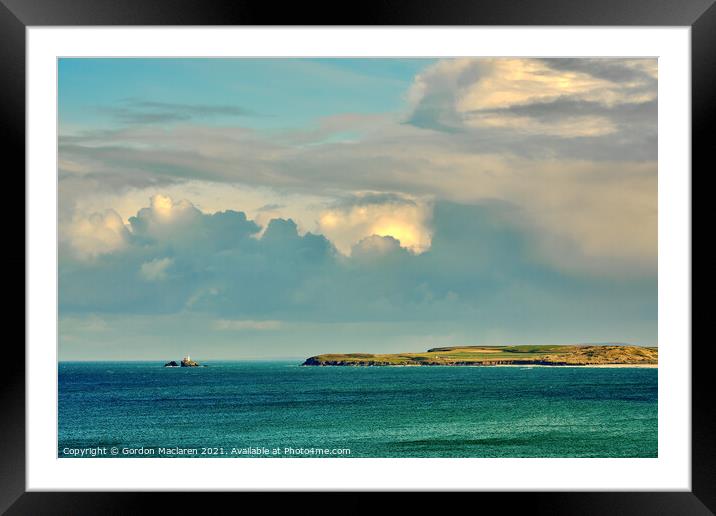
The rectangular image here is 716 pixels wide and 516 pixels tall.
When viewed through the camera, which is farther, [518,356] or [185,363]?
[518,356]

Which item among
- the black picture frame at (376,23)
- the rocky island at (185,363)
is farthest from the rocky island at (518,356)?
the black picture frame at (376,23)

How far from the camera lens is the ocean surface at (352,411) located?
78.0ft

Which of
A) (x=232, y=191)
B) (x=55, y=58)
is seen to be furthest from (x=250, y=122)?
(x=55, y=58)

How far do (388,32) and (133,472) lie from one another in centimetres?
179

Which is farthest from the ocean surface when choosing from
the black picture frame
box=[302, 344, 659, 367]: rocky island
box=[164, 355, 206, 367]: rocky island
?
the black picture frame

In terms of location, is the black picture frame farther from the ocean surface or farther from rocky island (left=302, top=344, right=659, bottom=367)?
rocky island (left=302, top=344, right=659, bottom=367)

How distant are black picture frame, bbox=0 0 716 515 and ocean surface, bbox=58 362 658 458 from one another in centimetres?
1948

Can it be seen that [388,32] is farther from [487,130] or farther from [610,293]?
[610,293]

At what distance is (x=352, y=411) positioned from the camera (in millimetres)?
26141

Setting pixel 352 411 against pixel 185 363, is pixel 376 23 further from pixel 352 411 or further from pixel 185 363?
pixel 185 363

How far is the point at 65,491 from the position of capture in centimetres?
272

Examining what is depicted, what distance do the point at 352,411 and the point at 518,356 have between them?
1009 cm

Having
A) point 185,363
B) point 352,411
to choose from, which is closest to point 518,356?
point 352,411

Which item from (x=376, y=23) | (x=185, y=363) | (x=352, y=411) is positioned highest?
(x=376, y=23)
